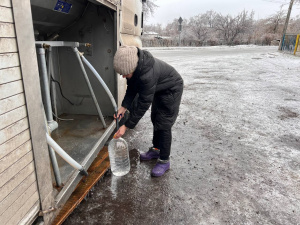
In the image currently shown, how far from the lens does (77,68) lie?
3.61 meters

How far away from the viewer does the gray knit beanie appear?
6.54 feet

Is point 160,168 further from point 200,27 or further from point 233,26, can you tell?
point 200,27

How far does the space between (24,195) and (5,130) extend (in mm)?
490

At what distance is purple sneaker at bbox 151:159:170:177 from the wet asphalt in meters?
0.06

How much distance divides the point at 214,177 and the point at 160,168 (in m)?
0.62

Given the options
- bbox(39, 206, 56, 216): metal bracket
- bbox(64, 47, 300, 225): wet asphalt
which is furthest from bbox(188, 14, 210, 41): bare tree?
bbox(39, 206, 56, 216): metal bracket

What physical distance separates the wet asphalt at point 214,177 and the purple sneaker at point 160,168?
0.06 m

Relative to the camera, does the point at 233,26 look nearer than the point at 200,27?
Yes

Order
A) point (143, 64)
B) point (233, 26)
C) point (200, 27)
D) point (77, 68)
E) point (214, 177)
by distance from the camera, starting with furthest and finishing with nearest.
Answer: point (200, 27), point (233, 26), point (77, 68), point (214, 177), point (143, 64)

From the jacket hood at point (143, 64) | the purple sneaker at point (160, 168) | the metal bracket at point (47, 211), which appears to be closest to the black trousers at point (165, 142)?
the purple sneaker at point (160, 168)

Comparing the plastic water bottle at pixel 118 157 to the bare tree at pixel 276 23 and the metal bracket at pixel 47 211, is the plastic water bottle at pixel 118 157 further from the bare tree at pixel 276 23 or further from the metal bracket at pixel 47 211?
the bare tree at pixel 276 23

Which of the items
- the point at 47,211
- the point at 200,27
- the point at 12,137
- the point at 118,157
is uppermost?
the point at 200,27

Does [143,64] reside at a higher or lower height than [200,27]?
lower

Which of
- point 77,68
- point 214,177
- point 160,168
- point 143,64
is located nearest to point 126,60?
point 143,64
